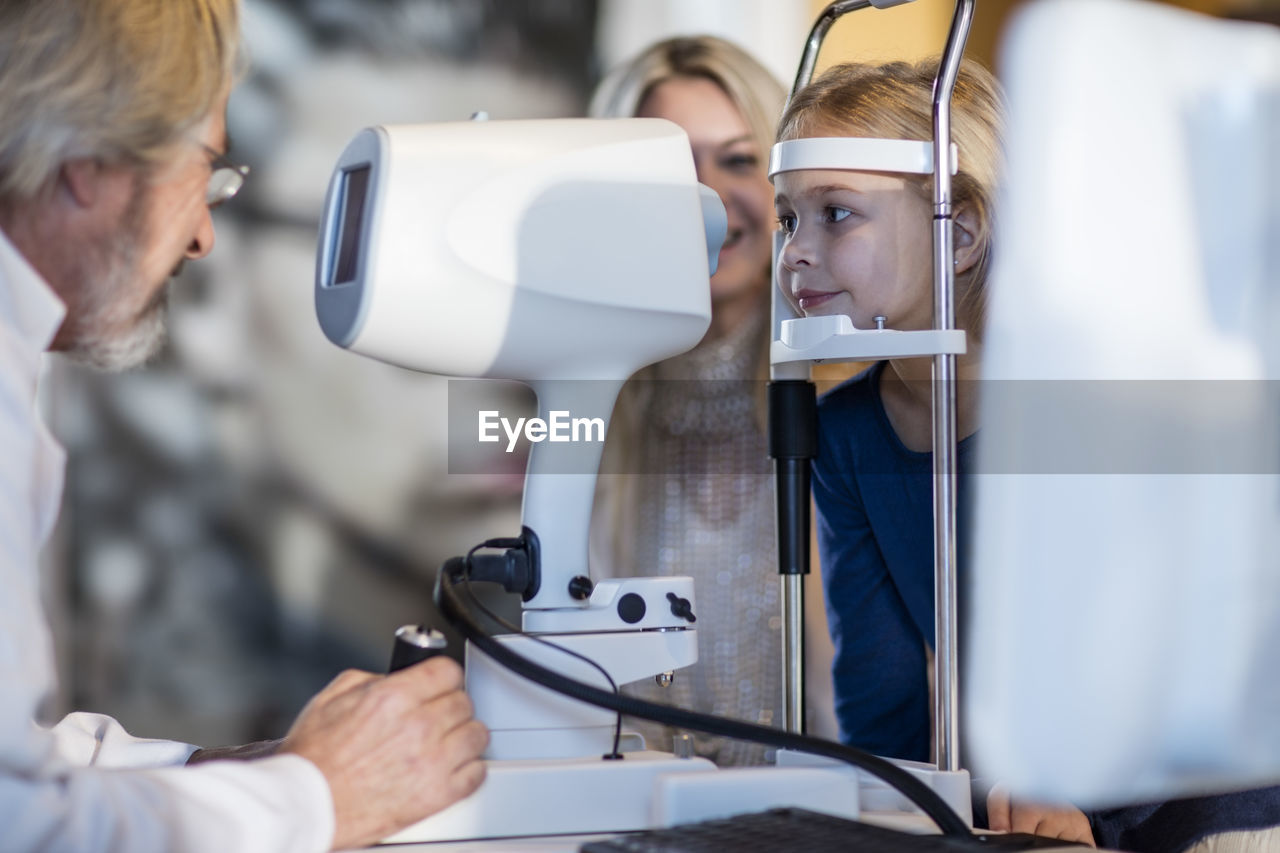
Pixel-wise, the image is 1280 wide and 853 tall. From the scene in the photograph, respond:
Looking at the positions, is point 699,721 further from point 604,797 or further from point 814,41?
point 814,41

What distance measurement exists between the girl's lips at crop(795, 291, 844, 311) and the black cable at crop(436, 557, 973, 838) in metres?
0.50

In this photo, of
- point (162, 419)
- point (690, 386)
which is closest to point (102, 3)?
point (690, 386)

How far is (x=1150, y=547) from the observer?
804 millimetres

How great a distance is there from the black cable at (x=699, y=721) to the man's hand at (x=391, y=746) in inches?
1.8

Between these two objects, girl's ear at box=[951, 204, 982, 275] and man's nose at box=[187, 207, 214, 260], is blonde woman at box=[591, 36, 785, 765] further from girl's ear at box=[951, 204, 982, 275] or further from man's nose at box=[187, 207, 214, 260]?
man's nose at box=[187, 207, 214, 260]

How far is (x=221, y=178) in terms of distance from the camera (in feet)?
2.95

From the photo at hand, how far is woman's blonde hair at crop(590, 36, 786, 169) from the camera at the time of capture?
2.04 metres

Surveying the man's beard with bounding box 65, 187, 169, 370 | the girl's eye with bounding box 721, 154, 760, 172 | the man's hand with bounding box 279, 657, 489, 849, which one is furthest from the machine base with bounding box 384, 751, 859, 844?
the girl's eye with bounding box 721, 154, 760, 172

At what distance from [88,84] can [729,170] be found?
1363mm

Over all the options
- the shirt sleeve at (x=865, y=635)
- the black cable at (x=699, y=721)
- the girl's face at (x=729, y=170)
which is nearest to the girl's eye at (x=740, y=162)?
the girl's face at (x=729, y=170)

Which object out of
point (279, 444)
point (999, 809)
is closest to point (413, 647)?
point (999, 809)

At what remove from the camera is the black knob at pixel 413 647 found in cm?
85

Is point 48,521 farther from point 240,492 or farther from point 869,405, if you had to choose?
point 240,492

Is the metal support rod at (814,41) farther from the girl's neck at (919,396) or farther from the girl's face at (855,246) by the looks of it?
the girl's neck at (919,396)
